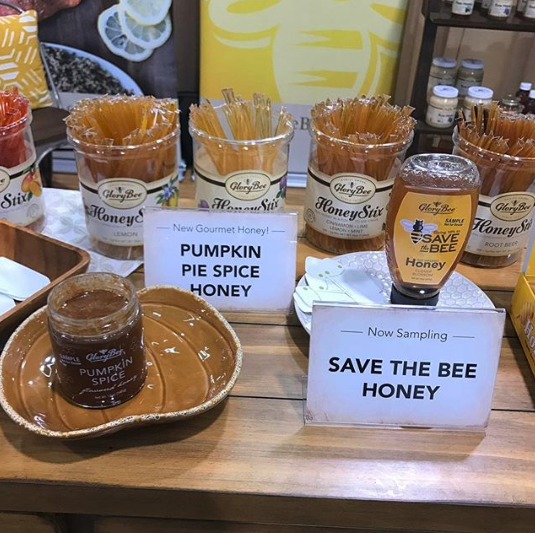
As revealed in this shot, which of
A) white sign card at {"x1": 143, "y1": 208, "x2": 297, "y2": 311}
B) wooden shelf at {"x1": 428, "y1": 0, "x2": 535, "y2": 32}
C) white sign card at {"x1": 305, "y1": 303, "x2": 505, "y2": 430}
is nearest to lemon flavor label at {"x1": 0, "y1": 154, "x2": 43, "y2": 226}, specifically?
white sign card at {"x1": 143, "y1": 208, "x2": 297, "y2": 311}

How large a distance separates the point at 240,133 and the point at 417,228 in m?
0.39

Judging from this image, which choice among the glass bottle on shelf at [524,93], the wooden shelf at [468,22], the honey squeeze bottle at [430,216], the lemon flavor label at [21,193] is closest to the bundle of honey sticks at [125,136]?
the lemon flavor label at [21,193]

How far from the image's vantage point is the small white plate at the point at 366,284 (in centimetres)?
101

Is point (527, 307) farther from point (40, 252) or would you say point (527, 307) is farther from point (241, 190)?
point (40, 252)

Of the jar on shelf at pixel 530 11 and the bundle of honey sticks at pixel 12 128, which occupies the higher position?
the jar on shelf at pixel 530 11

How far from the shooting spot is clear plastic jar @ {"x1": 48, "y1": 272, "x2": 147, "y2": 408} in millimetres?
761

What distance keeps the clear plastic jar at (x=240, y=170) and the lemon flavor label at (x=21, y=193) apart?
0.30 meters

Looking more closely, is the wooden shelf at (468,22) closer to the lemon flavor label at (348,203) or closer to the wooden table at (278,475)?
the lemon flavor label at (348,203)

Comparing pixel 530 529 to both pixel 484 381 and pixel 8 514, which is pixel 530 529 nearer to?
pixel 484 381

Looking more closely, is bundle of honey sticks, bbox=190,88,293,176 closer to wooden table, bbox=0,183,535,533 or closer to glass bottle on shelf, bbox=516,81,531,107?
wooden table, bbox=0,183,535,533

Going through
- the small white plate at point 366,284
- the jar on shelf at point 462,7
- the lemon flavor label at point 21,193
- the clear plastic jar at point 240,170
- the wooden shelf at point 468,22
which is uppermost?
the jar on shelf at point 462,7

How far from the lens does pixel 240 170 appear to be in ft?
3.52

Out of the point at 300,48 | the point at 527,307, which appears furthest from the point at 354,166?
the point at 300,48

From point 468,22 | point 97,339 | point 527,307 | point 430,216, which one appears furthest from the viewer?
point 468,22
